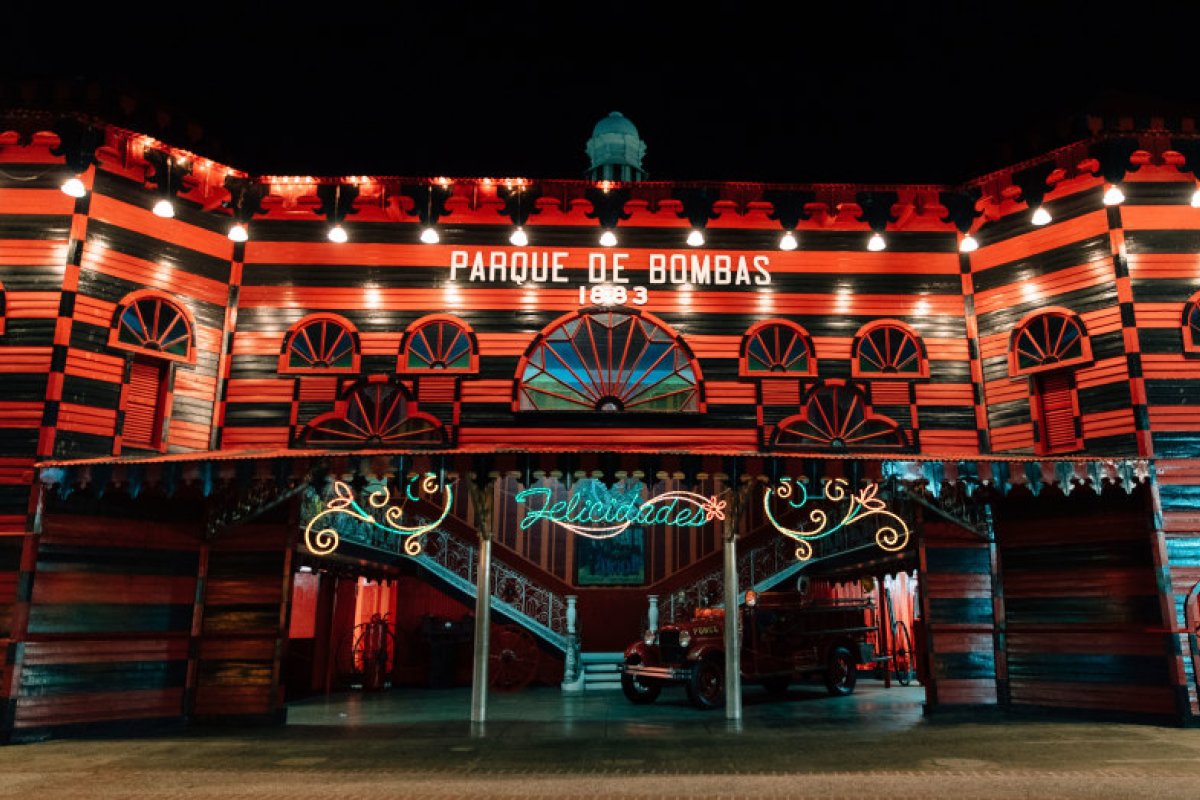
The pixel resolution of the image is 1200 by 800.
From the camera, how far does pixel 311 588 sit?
59.3 feet

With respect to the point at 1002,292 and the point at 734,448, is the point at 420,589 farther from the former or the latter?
the point at 1002,292

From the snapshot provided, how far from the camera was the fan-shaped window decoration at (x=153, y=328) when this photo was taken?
40.9 feet

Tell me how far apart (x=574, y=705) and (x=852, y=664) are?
18.7ft

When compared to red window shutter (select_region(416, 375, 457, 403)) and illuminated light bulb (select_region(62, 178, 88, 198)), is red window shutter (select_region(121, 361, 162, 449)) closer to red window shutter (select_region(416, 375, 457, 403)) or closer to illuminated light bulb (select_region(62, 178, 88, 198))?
illuminated light bulb (select_region(62, 178, 88, 198))

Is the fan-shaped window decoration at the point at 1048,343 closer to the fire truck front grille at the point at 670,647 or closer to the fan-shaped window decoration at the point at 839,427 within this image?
the fan-shaped window decoration at the point at 839,427

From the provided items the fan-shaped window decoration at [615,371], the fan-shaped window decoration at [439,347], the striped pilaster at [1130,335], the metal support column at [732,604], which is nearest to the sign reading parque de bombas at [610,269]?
the fan-shaped window decoration at [615,371]

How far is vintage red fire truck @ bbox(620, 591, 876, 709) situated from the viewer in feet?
44.9

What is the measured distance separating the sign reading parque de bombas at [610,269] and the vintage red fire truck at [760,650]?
5.81 meters

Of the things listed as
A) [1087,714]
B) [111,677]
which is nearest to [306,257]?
[111,677]

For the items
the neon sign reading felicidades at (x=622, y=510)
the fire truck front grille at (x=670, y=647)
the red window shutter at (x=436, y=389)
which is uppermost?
the red window shutter at (x=436, y=389)

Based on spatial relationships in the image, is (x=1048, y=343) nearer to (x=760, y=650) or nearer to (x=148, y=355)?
(x=760, y=650)

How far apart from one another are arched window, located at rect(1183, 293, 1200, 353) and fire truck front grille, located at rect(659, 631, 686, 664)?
936cm

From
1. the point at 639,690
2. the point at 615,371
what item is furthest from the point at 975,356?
the point at 639,690

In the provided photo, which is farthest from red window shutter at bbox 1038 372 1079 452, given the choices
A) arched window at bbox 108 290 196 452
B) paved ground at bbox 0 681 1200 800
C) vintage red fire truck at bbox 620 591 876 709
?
arched window at bbox 108 290 196 452
